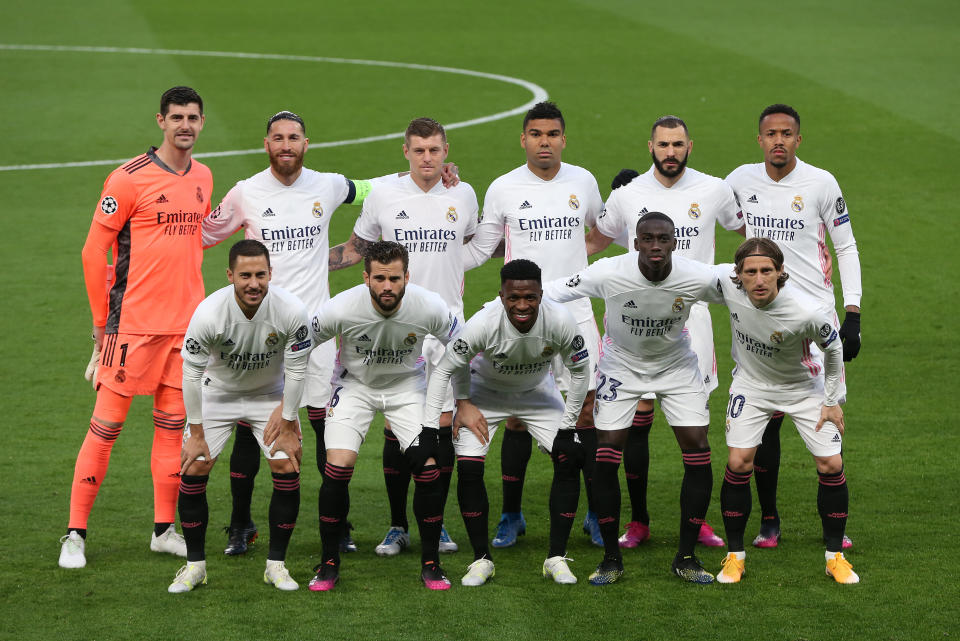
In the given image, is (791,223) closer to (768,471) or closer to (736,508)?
(768,471)

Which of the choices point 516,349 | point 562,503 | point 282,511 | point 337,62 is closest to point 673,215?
point 516,349

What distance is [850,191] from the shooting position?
57.5 feet

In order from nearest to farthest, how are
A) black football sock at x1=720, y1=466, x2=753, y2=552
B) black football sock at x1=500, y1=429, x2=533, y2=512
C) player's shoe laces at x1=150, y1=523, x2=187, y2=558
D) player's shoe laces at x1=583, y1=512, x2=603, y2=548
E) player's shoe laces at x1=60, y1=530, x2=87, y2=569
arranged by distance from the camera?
black football sock at x1=720, y1=466, x2=753, y2=552 → player's shoe laces at x1=60, y1=530, x2=87, y2=569 → player's shoe laces at x1=150, y1=523, x2=187, y2=558 → black football sock at x1=500, y1=429, x2=533, y2=512 → player's shoe laces at x1=583, y1=512, x2=603, y2=548

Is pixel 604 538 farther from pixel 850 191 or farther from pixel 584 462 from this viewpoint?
pixel 850 191

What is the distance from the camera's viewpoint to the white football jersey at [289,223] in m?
8.56

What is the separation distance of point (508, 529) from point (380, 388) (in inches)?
53.8

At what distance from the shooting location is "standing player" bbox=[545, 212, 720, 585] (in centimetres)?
782

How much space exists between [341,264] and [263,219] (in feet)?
2.22

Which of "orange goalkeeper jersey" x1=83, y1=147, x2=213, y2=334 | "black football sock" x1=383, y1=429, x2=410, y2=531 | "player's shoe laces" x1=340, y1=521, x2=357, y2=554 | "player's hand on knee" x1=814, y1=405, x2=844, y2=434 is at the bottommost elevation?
"player's shoe laces" x1=340, y1=521, x2=357, y2=554

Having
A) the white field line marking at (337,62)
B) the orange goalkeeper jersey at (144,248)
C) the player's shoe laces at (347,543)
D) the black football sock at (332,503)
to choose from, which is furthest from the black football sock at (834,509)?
the white field line marking at (337,62)

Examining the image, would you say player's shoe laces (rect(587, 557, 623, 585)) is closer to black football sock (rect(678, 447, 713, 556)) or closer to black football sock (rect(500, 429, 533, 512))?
black football sock (rect(678, 447, 713, 556))

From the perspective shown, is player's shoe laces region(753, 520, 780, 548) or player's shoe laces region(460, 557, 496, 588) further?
player's shoe laces region(753, 520, 780, 548)

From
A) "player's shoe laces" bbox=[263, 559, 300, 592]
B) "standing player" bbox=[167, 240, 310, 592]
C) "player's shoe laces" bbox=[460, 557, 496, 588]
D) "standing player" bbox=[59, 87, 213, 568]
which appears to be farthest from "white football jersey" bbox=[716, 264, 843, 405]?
"standing player" bbox=[59, 87, 213, 568]

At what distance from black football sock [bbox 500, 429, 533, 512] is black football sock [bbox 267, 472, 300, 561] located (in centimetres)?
147
